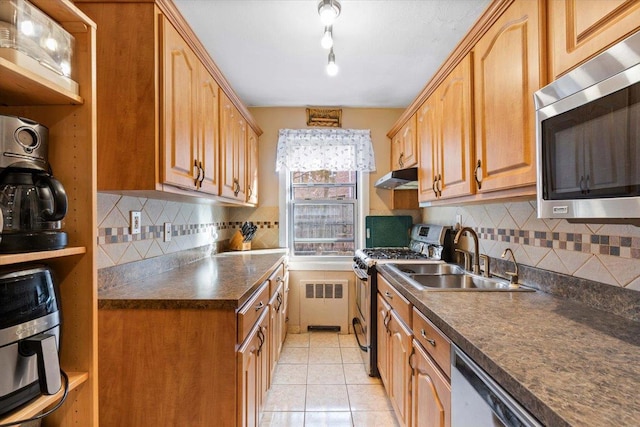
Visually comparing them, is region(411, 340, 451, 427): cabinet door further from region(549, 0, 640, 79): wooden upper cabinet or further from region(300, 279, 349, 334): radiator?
region(300, 279, 349, 334): radiator

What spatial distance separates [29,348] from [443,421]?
124 centimetres

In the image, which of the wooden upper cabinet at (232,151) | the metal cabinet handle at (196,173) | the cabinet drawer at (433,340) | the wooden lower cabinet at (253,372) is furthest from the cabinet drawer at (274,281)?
the cabinet drawer at (433,340)

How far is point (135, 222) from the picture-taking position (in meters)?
1.62

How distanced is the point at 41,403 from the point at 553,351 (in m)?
1.27

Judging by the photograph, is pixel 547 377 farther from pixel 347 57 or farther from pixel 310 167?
pixel 310 167

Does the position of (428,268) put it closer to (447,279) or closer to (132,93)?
(447,279)

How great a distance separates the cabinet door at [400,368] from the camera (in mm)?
1474

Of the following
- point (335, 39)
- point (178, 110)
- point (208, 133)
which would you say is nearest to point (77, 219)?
point (178, 110)

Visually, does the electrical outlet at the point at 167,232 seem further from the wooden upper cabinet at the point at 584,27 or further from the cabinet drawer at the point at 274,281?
the wooden upper cabinet at the point at 584,27

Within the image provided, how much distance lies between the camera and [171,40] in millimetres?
1382

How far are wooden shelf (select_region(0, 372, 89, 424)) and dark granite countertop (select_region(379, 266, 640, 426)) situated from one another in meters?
1.08

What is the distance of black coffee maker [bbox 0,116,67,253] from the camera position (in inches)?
27.3

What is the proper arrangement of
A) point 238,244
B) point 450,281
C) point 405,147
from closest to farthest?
point 450,281, point 405,147, point 238,244

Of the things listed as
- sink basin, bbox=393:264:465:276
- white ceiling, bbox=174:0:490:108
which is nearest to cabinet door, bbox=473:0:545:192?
white ceiling, bbox=174:0:490:108
